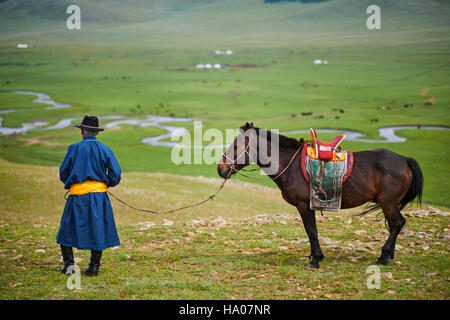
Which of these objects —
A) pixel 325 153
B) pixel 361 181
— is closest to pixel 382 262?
pixel 361 181

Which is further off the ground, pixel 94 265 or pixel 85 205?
pixel 85 205

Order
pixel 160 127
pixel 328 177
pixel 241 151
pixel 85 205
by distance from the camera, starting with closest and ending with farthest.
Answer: pixel 85 205, pixel 328 177, pixel 241 151, pixel 160 127

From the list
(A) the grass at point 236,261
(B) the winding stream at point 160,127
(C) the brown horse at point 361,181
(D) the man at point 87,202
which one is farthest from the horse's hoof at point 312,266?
(B) the winding stream at point 160,127

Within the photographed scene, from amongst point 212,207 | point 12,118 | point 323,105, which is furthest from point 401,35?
point 212,207

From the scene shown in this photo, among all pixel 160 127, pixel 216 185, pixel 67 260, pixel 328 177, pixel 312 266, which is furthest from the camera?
pixel 160 127

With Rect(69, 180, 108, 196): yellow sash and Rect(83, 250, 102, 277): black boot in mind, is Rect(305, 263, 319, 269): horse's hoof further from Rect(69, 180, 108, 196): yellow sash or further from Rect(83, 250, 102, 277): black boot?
Rect(69, 180, 108, 196): yellow sash

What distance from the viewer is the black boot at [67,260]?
7777 mm

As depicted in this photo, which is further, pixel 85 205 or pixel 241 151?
pixel 241 151

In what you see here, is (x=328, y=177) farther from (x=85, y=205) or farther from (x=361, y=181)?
(x=85, y=205)

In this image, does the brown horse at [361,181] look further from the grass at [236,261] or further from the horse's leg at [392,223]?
the grass at [236,261]

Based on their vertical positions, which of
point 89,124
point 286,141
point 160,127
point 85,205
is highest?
point 89,124

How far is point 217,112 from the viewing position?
56.1 m

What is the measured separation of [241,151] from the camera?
8.52 meters

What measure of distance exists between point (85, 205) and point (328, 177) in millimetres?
4674
